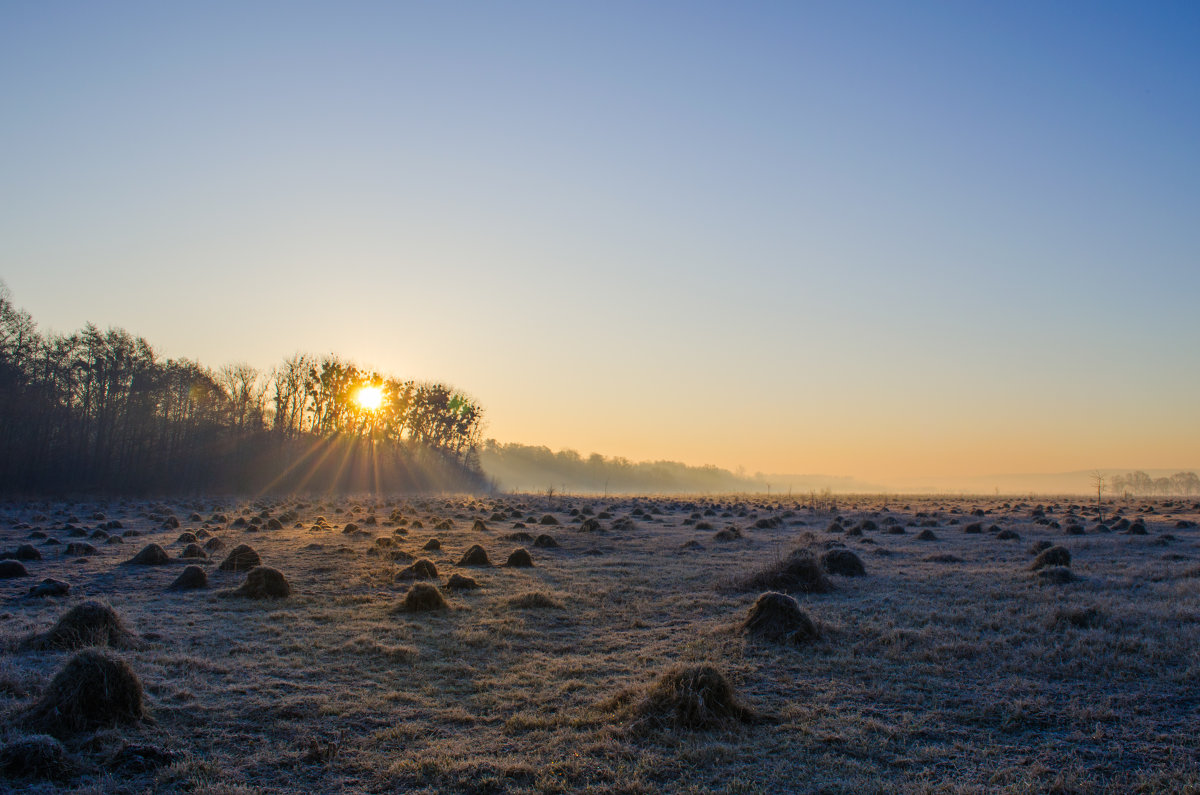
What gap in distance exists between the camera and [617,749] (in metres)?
6.35

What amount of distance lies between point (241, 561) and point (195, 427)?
55.5 m

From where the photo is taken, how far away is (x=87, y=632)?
9.48m

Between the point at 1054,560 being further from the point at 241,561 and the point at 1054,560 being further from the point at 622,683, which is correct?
the point at 241,561

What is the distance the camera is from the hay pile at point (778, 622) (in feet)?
33.2

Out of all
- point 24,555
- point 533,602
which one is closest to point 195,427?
point 24,555

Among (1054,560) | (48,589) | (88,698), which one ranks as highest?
(1054,560)

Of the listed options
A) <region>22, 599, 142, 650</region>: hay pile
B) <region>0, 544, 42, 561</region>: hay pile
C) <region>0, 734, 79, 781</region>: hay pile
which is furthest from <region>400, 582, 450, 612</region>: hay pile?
<region>0, 544, 42, 561</region>: hay pile

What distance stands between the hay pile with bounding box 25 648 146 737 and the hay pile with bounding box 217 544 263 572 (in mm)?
11179

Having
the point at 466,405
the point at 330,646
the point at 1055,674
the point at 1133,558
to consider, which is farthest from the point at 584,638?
the point at 466,405

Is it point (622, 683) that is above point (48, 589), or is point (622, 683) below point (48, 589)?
above

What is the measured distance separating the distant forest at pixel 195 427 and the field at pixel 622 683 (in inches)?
1568

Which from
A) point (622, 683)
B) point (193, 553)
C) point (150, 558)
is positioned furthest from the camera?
point (193, 553)

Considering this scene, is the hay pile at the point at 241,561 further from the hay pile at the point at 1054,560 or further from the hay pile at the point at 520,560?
the hay pile at the point at 1054,560

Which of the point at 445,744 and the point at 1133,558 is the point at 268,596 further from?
the point at 1133,558
